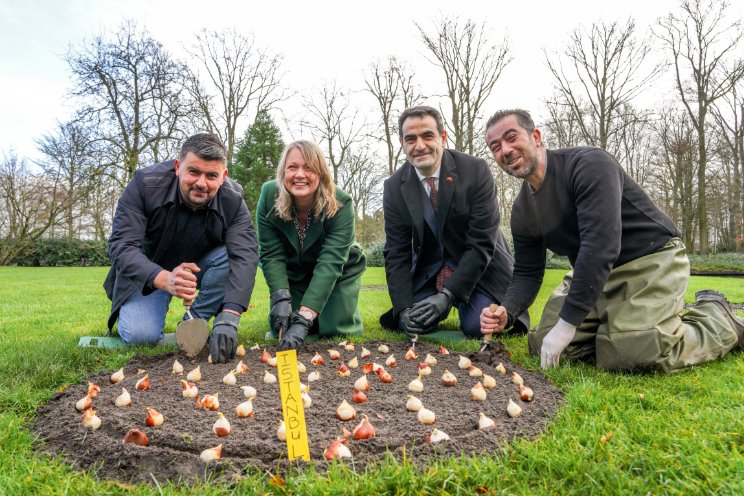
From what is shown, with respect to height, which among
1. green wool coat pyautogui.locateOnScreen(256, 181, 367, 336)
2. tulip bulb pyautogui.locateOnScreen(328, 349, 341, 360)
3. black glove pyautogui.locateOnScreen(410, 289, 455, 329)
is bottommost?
tulip bulb pyautogui.locateOnScreen(328, 349, 341, 360)

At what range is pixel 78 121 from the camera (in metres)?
17.5

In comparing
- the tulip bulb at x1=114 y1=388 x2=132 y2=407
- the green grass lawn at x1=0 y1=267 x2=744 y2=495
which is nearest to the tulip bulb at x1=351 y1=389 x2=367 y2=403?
the green grass lawn at x1=0 y1=267 x2=744 y2=495

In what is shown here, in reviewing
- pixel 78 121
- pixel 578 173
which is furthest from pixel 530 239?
pixel 78 121

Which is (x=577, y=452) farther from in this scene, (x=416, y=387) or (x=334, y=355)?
(x=334, y=355)

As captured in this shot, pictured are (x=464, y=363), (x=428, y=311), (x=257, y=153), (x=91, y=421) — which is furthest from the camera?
(x=257, y=153)

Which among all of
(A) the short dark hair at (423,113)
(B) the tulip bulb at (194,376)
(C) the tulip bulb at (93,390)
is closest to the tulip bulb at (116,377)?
(C) the tulip bulb at (93,390)

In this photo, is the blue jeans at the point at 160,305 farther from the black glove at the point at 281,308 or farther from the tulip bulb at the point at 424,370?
the tulip bulb at the point at 424,370

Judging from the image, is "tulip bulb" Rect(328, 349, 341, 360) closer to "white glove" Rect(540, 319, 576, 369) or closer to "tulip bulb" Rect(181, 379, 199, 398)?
"tulip bulb" Rect(181, 379, 199, 398)

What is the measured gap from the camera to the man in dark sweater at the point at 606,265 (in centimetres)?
266

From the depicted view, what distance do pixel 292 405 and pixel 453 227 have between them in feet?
8.95

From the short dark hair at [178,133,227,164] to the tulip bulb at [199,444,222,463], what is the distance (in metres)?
2.18

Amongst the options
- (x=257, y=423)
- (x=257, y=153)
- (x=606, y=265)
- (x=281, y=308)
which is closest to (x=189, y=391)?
(x=257, y=423)

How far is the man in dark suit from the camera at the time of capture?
12.3ft

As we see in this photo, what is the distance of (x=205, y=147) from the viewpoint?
329cm
